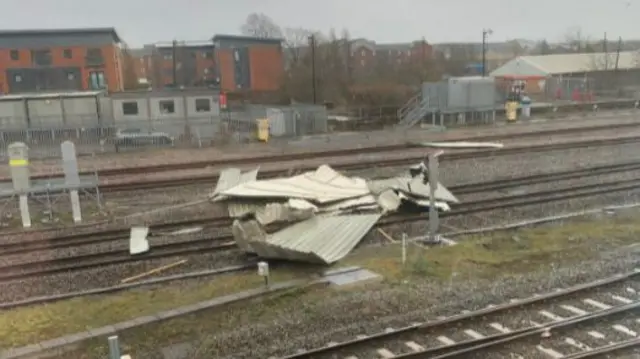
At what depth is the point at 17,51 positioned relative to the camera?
44.1m

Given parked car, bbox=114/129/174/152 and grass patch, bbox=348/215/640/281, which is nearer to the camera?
grass patch, bbox=348/215/640/281

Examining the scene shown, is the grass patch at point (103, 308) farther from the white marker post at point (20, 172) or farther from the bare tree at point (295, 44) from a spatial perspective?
the bare tree at point (295, 44)

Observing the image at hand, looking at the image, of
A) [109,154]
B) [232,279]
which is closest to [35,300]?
[232,279]

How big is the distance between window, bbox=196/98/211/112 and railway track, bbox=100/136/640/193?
42.0ft

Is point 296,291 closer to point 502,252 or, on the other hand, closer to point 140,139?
point 502,252

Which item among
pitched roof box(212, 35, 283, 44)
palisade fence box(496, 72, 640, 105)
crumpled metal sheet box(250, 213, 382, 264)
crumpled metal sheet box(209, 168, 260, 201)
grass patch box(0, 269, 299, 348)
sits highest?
pitched roof box(212, 35, 283, 44)

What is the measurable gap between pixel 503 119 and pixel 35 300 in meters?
28.5

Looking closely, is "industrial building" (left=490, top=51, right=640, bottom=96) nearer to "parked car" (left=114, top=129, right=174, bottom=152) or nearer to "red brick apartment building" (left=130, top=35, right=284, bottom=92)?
"red brick apartment building" (left=130, top=35, right=284, bottom=92)

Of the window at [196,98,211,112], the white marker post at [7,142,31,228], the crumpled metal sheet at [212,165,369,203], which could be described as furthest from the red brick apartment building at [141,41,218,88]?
the white marker post at [7,142,31,228]

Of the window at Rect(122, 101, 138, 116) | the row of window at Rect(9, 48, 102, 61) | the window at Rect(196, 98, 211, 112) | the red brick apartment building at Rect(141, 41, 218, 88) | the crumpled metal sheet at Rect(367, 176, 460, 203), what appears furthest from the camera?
the red brick apartment building at Rect(141, 41, 218, 88)

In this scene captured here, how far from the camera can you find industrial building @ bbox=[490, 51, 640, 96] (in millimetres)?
47375

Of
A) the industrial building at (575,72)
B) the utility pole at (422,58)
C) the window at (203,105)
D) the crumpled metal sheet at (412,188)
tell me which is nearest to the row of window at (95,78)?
the window at (203,105)

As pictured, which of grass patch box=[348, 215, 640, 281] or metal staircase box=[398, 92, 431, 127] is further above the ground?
metal staircase box=[398, 92, 431, 127]

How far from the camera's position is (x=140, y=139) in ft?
84.8
